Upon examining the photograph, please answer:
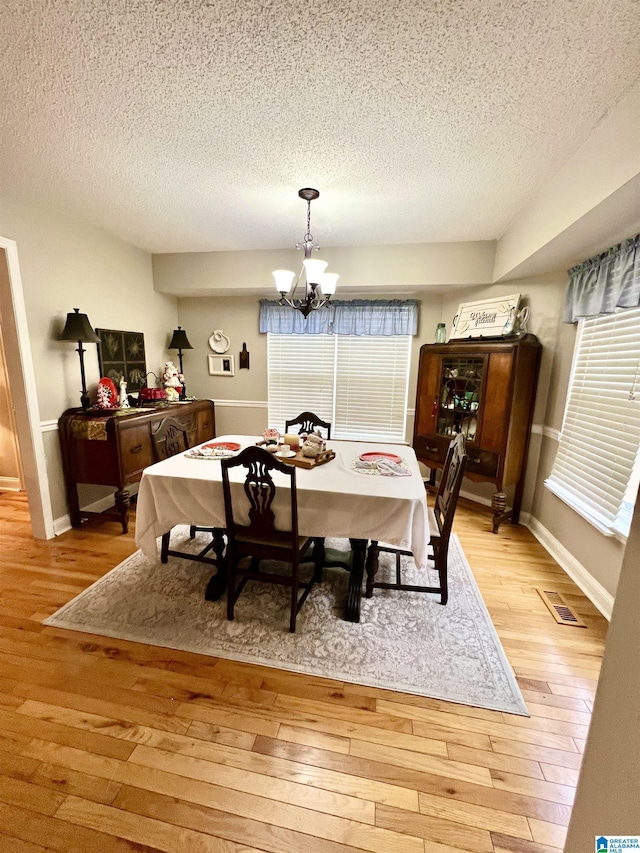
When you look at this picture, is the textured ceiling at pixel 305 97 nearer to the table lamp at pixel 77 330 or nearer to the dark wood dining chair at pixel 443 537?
the table lamp at pixel 77 330

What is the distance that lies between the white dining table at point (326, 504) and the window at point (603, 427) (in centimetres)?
119

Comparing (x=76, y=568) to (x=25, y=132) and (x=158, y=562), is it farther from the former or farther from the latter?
(x=25, y=132)

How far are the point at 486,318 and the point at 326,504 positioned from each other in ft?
8.09

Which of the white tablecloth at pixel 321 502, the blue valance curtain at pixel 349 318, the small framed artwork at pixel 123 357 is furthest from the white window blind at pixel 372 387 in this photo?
the small framed artwork at pixel 123 357

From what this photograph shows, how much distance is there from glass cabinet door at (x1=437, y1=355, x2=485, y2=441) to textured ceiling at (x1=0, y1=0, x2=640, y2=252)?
3.96 ft

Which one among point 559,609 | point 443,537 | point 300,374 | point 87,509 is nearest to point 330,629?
point 443,537

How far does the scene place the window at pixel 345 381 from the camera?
13.3 ft

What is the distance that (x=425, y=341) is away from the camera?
13.0ft

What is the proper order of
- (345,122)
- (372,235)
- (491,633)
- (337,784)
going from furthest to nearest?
(372,235), (491,633), (345,122), (337,784)

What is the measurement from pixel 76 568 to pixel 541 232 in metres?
Result: 3.90

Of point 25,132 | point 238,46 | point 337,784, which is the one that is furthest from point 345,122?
point 337,784

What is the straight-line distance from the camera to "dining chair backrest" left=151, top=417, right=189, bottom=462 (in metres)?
2.33

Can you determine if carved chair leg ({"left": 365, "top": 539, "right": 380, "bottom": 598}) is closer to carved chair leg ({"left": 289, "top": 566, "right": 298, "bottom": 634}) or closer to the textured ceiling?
carved chair leg ({"left": 289, "top": 566, "right": 298, "bottom": 634})

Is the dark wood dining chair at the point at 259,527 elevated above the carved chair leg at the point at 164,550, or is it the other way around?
the dark wood dining chair at the point at 259,527
